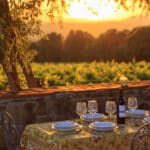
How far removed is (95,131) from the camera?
422 cm

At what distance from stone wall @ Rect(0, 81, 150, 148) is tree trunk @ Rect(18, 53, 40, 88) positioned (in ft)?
3.06

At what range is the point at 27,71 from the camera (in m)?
7.47

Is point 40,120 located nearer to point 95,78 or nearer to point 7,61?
point 7,61

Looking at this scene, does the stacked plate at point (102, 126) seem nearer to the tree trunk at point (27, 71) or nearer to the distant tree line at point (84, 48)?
the tree trunk at point (27, 71)

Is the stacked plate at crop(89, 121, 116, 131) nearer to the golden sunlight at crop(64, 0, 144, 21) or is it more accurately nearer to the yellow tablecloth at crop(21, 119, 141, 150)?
the yellow tablecloth at crop(21, 119, 141, 150)

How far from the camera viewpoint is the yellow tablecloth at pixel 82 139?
4.04 metres

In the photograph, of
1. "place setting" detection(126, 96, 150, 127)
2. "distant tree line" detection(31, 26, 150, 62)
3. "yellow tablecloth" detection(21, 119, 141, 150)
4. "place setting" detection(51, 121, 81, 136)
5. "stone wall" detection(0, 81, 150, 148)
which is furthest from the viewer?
"distant tree line" detection(31, 26, 150, 62)

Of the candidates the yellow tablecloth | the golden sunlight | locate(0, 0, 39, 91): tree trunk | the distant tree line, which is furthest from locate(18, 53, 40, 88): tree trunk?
the distant tree line

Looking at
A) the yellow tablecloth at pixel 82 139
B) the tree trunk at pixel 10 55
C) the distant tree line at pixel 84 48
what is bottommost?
the distant tree line at pixel 84 48

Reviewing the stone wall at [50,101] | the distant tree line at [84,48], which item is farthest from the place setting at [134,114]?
the distant tree line at [84,48]

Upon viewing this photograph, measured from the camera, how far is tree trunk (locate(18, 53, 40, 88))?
717 cm

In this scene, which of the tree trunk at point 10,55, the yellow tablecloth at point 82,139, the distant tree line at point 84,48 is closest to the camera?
the yellow tablecloth at point 82,139

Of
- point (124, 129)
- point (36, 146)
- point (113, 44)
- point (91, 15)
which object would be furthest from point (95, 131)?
point (113, 44)

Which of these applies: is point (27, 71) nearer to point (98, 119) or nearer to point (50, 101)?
point (50, 101)
